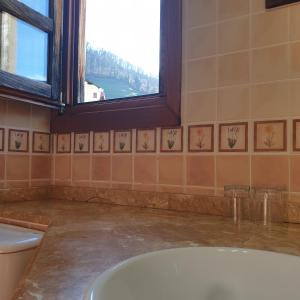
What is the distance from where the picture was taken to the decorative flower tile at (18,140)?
1.25 m

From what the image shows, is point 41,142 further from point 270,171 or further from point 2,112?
point 270,171

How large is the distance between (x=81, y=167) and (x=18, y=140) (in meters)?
0.27

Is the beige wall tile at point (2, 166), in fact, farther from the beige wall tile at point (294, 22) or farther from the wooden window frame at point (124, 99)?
the beige wall tile at point (294, 22)

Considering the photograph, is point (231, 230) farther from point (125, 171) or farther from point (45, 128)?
point (45, 128)

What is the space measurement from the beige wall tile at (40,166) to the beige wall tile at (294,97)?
101 centimetres

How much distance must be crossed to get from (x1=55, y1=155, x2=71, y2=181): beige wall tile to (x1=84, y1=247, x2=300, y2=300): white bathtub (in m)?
0.91

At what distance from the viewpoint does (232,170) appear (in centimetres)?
98

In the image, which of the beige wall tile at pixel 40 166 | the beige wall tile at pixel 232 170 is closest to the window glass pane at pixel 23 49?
the beige wall tile at pixel 40 166

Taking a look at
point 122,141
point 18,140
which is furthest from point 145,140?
point 18,140

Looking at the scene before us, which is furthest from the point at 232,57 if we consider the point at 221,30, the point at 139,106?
the point at 139,106

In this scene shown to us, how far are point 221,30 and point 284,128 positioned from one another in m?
0.37

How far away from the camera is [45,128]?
1.40m

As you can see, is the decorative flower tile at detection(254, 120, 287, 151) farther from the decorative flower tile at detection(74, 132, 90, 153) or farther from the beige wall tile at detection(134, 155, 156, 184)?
the decorative flower tile at detection(74, 132, 90, 153)

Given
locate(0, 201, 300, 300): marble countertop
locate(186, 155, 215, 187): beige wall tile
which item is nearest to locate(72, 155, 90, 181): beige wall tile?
locate(0, 201, 300, 300): marble countertop
